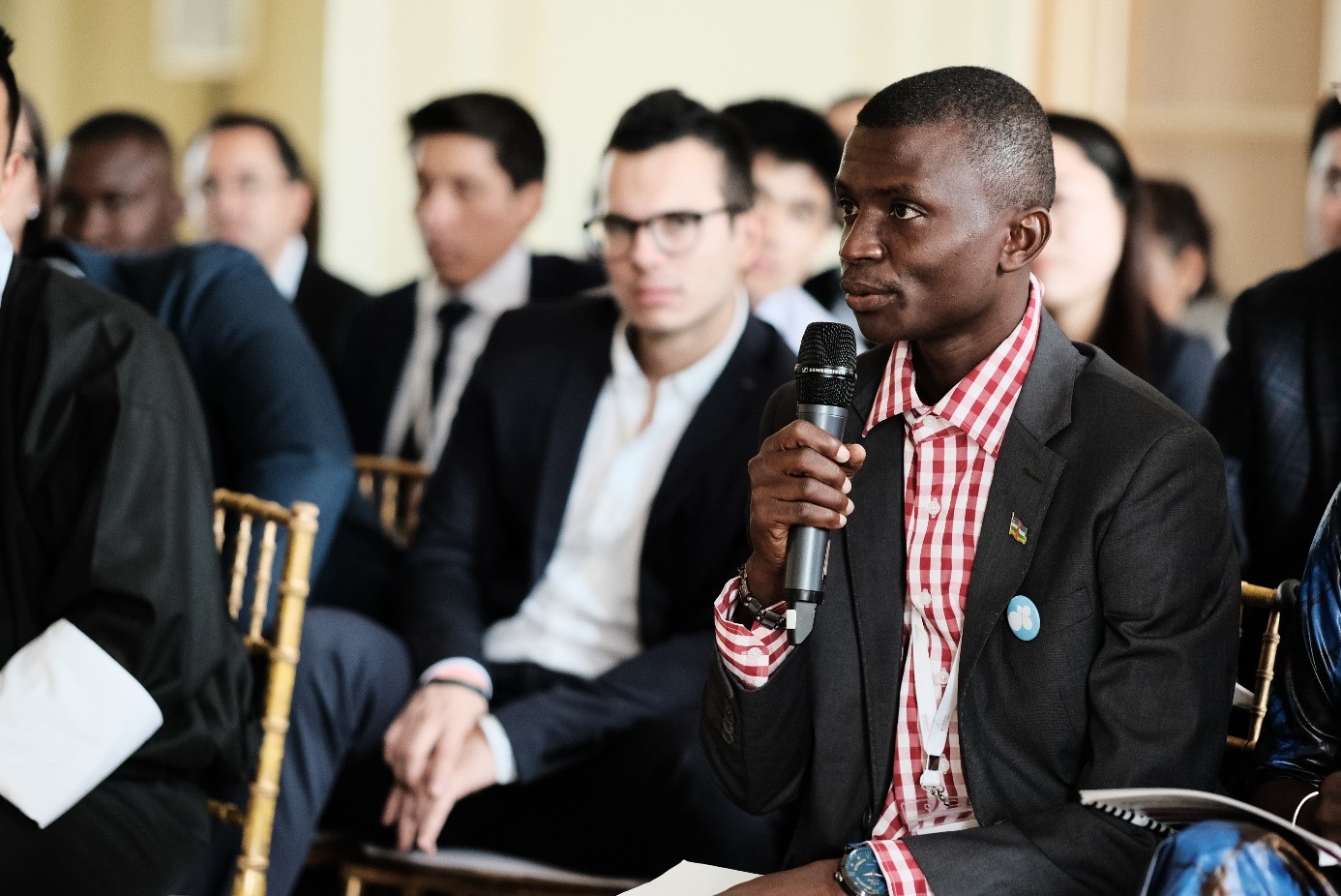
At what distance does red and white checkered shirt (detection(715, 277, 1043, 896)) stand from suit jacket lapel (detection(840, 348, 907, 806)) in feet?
0.05

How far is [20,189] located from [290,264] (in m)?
2.24

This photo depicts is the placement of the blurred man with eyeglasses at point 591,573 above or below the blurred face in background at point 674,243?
below

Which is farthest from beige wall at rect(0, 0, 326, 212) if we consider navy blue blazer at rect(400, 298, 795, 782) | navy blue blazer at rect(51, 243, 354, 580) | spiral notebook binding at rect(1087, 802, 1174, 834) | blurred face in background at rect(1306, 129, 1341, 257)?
spiral notebook binding at rect(1087, 802, 1174, 834)

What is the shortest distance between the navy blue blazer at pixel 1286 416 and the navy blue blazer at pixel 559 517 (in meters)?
0.67

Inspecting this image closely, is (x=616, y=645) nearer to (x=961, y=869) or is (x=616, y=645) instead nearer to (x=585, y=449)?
(x=585, y=449)

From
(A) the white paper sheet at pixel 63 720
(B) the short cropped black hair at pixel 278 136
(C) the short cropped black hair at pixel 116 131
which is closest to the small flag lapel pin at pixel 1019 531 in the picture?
(A) the white paper sheet at pixel 63 720

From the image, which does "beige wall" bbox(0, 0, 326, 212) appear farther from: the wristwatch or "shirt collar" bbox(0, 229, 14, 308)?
the wristwatch

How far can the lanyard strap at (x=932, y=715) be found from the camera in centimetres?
152

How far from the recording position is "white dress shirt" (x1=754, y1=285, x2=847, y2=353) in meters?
3.14

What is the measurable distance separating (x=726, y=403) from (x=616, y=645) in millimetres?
404

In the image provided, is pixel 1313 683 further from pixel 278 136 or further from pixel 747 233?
pixel 278 136

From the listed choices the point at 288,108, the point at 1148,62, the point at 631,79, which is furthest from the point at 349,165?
the point at 1148,62

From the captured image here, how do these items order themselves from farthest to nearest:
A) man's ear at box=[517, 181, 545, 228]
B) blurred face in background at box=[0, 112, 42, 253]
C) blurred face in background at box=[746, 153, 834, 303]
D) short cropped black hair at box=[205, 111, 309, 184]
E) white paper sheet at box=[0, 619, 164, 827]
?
short cropped black hair at box=[205, 111, 309, 184] < man's ear at box=[517, 181, 545, 228] < blurred face in background at box=[746, 153, 834, 303] < blurred face in background at box=[0, 112, 42, 253] < white paper sheet at box=[0, 619, 164, 827]

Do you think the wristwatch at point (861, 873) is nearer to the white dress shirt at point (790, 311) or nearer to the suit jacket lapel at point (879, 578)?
the suit jacket lapel at point (879, 578)
